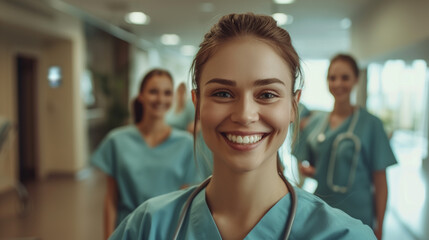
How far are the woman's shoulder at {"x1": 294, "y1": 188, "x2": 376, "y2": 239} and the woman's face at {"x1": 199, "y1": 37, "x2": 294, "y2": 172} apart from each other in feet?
0.43

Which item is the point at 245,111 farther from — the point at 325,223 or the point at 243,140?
the point at 325,223

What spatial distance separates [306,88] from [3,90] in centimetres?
504

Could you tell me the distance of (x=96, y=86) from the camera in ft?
22.5

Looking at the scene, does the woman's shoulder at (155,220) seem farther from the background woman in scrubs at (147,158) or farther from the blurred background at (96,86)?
the background woman in scrubs at (147,158)

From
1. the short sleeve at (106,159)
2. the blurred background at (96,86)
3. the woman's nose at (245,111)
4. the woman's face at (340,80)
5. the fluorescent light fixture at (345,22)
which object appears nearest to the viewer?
the woman's nose at (245,111)

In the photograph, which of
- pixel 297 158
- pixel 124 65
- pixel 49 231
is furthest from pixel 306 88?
pixel 124 65

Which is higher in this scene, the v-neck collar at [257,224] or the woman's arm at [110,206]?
the v-neck collar at [257,224]

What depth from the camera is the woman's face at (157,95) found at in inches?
74.0

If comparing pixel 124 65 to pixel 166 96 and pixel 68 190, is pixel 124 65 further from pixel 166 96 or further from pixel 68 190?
pixel 166 96

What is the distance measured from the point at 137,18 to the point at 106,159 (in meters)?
3.99

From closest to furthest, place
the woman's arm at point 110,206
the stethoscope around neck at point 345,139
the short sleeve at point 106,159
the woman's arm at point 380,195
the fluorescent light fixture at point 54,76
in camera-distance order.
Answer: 1. the woman's arm at point 380,195
2. the stethoscope around neck at point 345,139
3. the woman's arm at point 110,206
4. the short sleeve at point 106,159
5. the fluorescent light fixture at point 54,76

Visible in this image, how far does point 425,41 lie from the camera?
2.38 m

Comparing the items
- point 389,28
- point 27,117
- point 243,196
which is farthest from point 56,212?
point 243,196

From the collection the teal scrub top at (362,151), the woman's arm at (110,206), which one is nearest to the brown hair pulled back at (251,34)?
the teal scrub top at (362,151)
